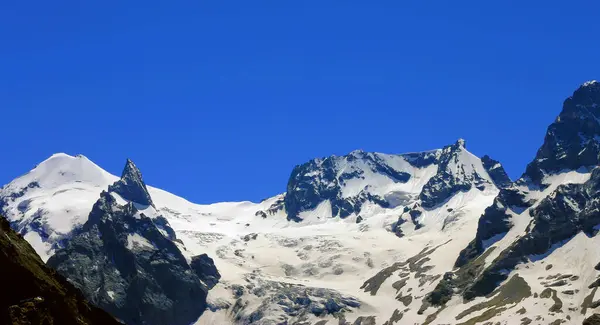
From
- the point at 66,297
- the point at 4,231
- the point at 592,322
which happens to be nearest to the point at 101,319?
the point at 66,297

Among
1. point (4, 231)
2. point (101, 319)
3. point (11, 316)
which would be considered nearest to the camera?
point (11, 316)

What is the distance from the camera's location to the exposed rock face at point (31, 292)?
38.7 m

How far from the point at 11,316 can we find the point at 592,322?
28.5 m

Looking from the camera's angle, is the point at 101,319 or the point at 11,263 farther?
the point at 101,319

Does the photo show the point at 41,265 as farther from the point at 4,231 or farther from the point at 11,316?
the point at 11,316

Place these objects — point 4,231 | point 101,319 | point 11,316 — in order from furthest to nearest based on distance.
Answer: point 101,319 < point 4,231 < point 11,316

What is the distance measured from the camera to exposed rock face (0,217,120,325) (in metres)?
38.7

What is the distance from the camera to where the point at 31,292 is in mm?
40062

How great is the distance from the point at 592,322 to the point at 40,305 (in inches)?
1077

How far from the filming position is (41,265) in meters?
43.1

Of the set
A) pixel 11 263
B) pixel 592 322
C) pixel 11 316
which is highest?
pixel 11 263

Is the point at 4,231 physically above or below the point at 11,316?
above

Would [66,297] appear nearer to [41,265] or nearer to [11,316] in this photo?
[41,265]

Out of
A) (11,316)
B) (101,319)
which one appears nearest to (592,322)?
(101,319)
